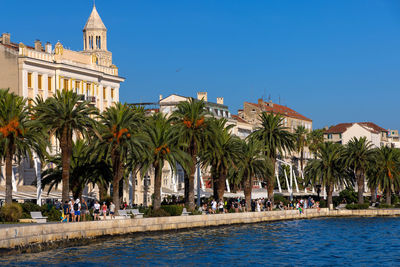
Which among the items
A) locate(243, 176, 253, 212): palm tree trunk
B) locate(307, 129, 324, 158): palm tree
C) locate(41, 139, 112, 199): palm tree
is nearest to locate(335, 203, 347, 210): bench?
locate(243, 176, 253, 212): palm tree trunk

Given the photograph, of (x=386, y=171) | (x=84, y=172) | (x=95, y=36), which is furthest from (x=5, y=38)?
(x=386, y=171)

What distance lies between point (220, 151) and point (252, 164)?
344 inches

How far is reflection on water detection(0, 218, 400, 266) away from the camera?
4591 centimetres

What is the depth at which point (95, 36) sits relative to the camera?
104938mm

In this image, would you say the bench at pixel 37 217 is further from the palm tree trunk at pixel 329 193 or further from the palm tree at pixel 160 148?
the palm tree trunk at pixel 329 193

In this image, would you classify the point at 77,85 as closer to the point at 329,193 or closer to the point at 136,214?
the point at 136,214

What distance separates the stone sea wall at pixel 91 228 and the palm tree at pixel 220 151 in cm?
488

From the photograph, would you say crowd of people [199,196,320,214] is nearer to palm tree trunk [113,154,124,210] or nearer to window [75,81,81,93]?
palm tree trunk [113,154,124,210]

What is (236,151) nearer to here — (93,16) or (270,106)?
(93,16)

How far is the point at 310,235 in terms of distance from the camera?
2758 inches

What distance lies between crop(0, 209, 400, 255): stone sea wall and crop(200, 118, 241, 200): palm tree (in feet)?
16.0

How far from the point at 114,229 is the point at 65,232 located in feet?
24.1

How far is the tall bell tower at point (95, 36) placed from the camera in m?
105

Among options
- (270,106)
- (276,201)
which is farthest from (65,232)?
(270,106)
